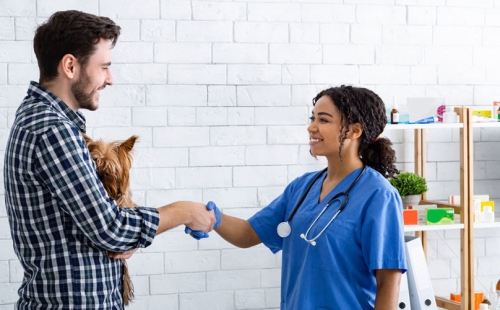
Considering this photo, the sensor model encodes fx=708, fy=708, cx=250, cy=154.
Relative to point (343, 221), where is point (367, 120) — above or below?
above

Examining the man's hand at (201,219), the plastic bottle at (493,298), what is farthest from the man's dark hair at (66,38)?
the plastic bottle at (493,298)

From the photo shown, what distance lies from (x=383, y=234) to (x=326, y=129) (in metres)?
0.40

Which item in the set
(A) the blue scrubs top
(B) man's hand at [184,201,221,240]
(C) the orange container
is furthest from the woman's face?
(C) the orange container

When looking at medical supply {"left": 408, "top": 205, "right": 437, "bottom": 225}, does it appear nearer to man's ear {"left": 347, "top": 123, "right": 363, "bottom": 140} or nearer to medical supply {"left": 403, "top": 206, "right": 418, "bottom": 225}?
medical supply {"left": 403, "top": 206, "right": 418, "bottom": 225}

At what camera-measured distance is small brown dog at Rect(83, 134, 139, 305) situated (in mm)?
1955

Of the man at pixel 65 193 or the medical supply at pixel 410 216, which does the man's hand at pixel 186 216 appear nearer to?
the man at pixel 65 193

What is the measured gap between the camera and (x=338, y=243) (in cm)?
218

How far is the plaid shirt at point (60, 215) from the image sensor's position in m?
1.76

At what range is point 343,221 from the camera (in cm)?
220

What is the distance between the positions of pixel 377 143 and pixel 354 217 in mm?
316

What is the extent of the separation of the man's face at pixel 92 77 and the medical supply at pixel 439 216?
6.56 feet

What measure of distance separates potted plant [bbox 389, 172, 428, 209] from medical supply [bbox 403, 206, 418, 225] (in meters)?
0.09

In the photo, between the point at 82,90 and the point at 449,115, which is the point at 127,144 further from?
the point at 449,115

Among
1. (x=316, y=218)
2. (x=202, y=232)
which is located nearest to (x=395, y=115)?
(x=316, y=218)
